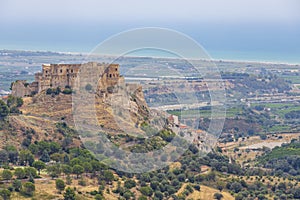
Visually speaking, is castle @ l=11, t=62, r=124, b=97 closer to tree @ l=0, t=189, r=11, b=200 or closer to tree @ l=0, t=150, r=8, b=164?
tree @ l=0, t=150, r=8, b=164

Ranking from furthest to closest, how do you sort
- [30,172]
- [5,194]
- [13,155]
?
[13,155], [30,172], [5,194]

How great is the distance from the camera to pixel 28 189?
36.8 m

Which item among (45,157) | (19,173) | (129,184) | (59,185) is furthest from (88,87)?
(59,185)

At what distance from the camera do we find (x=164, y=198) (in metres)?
40.4

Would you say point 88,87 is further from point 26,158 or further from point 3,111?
point 26,158

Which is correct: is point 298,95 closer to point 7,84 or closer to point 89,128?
point 7,84

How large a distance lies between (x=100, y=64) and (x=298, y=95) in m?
70.9

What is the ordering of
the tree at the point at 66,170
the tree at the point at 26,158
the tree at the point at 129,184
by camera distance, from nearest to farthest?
1. the tree at the point at 66,170
2. the tree at the point at 129,184
3. the tree at the point at 26,158

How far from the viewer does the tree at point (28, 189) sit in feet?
120

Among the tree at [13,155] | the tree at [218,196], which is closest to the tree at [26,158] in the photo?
the tree at [13,155]

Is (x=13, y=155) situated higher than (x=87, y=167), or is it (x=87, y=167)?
(x=13, y=155)

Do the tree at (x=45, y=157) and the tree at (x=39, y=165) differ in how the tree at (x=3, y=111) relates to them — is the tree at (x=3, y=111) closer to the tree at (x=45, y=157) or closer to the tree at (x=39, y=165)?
the tree at (x=45, y=157)

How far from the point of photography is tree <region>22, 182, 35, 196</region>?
120ft

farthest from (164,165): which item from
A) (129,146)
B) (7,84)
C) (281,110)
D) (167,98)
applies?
(7,84)
